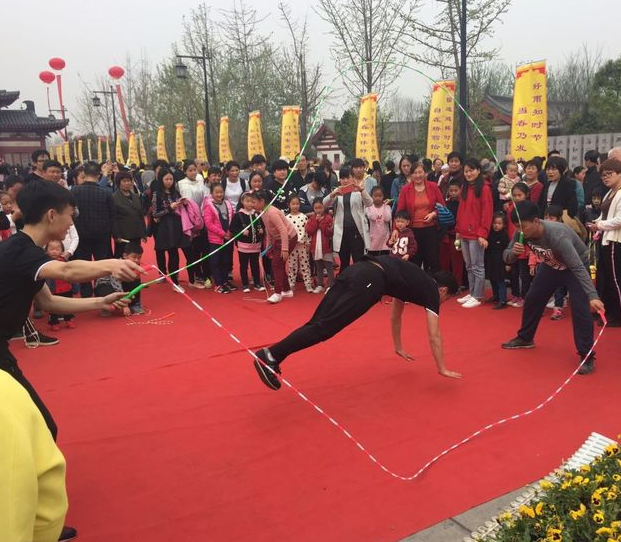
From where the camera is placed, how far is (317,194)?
8102 mm

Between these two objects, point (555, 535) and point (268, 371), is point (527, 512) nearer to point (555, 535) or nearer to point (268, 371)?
point (555, 535)

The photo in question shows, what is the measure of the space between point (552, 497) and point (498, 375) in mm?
2192

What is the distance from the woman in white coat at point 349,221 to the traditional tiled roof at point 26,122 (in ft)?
113

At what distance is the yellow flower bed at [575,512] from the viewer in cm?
212

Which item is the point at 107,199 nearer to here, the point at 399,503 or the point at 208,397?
the point at 208,397

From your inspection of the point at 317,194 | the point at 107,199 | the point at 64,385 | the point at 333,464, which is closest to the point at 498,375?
the point at 333,464

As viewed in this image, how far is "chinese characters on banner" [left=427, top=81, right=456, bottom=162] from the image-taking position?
10.2 meters

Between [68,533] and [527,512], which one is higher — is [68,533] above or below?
below

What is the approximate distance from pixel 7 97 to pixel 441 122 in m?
32.5

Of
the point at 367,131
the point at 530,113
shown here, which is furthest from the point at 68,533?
the point at 367,131

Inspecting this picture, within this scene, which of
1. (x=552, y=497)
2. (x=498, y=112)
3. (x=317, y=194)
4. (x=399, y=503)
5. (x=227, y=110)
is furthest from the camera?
(x=498, y=112)

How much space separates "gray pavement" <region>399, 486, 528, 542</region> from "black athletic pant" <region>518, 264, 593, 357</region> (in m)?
2.11

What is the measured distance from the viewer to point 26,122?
35594 mm

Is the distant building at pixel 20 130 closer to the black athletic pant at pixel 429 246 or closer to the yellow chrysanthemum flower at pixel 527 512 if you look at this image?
the black athletic pant at pixel 429 246
